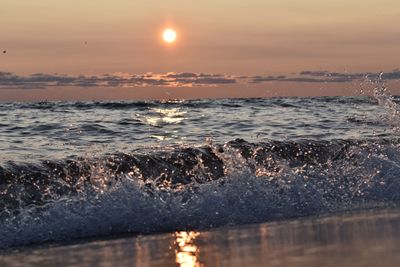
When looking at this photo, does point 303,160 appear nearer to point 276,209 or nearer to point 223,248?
point 276,209

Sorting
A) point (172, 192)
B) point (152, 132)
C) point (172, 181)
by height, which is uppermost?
point (152, 132)

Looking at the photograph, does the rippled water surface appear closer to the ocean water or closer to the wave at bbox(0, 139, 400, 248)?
the ocean water

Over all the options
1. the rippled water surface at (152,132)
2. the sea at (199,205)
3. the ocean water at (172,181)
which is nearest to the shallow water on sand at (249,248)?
the sea at (199,205)

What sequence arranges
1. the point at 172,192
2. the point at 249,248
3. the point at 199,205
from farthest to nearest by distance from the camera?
the point at 172,192 → the point at 199,205 → the point at 249,248

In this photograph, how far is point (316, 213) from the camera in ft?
27.5

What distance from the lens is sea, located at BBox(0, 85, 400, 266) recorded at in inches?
233

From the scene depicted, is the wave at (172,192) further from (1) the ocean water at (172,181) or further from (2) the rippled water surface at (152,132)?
(2) the rippled water surface at (152,132)

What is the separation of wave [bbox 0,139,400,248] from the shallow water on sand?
670 mm

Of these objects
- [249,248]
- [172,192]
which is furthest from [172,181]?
[249,248]

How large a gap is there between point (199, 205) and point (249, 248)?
2.41 meters

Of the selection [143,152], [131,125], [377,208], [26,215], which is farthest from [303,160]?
[131,125]

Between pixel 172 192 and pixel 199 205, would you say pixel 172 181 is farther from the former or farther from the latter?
pixel 199 205

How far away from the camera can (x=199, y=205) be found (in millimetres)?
8398

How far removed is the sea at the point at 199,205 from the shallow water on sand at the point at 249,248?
0.4 inches
